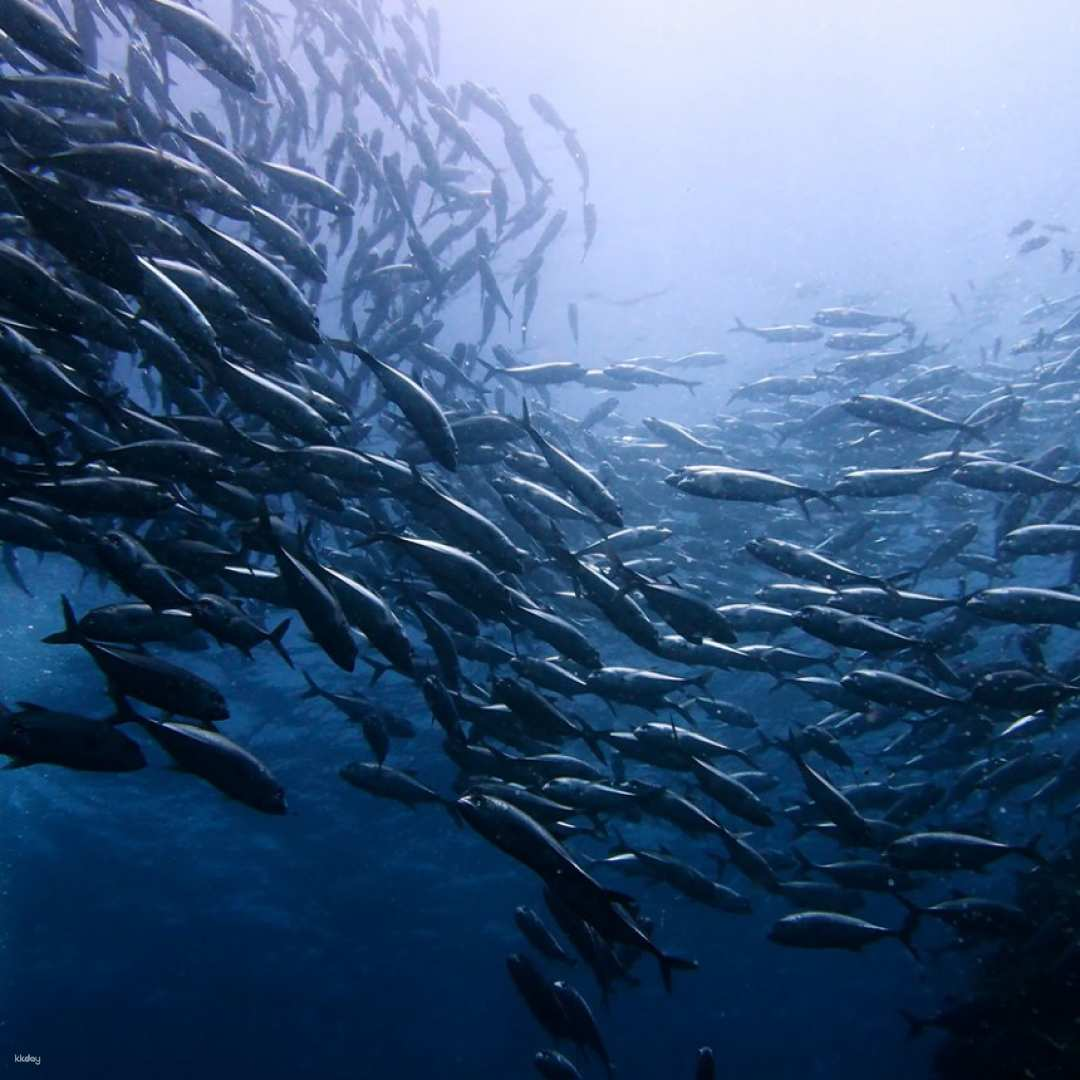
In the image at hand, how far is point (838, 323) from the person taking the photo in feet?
40.4

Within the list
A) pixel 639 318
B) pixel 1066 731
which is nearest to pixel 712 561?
pixel 1066 731

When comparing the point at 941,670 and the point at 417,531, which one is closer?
the point at 941,670

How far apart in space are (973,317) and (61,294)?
92.9 ft

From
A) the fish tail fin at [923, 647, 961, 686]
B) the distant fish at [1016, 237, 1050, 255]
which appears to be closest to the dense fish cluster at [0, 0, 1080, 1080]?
the fish tail fin at [923, 647, 961, 686]

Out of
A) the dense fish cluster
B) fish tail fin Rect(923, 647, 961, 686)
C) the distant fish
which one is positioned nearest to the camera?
the dense fish cluster

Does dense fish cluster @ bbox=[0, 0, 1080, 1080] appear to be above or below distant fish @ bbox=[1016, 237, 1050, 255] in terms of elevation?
below

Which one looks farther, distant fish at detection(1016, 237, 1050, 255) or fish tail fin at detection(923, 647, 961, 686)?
distant fish at detection(1016, 237, 1050, 255)

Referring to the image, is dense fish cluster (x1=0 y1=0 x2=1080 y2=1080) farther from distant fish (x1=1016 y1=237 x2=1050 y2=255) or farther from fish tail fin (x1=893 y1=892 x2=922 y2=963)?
distant fish (x1=1016 y1=237 x2=1050 y2=255)

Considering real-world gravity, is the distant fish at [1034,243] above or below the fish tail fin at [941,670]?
above

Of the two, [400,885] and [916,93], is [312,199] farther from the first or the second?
[916,93]

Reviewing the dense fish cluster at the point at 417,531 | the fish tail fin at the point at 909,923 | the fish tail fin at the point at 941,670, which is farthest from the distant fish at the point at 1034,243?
the fish tail fin at the point at 909,923

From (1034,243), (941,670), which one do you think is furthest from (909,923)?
(1034,243)

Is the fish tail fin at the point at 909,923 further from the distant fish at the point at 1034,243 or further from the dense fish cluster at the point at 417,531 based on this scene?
the distant fish at the point at 1034,243

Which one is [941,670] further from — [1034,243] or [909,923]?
[1034,243]
